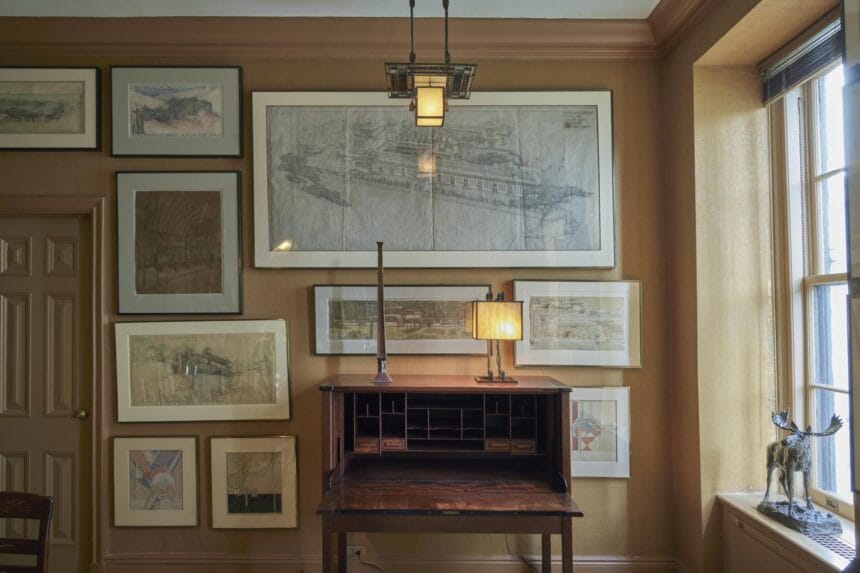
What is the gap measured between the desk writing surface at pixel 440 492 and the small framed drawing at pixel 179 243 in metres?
1.15

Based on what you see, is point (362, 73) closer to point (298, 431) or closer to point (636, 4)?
point (636, 4)

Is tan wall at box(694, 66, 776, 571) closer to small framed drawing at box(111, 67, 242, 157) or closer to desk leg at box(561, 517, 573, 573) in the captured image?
desk leg at box(561, 517, 573, 573)

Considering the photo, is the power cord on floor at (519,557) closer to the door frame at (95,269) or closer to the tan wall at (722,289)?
the tan wall at (722,289)

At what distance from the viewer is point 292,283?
2.96 metres

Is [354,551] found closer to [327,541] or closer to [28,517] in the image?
[327,541]

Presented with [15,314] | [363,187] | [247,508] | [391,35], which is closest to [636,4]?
[391,35]

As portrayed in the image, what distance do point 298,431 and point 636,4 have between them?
2.83m

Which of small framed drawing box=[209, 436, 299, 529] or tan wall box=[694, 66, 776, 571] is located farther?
small framed drawing box=[209, 436, 299, 529]

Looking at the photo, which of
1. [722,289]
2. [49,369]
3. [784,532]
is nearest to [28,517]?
[49,369]

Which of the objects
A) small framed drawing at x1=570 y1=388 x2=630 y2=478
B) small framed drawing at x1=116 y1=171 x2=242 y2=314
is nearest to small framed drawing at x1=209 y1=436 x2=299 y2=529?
small framed drawing at x1=116 y1=171 x2=242 y2=314

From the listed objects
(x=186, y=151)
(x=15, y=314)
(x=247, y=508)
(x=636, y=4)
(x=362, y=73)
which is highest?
(x=636, y=4)

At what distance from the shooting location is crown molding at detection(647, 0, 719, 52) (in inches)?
101

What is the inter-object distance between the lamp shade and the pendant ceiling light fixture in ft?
3.17

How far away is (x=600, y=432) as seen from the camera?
115 inches
